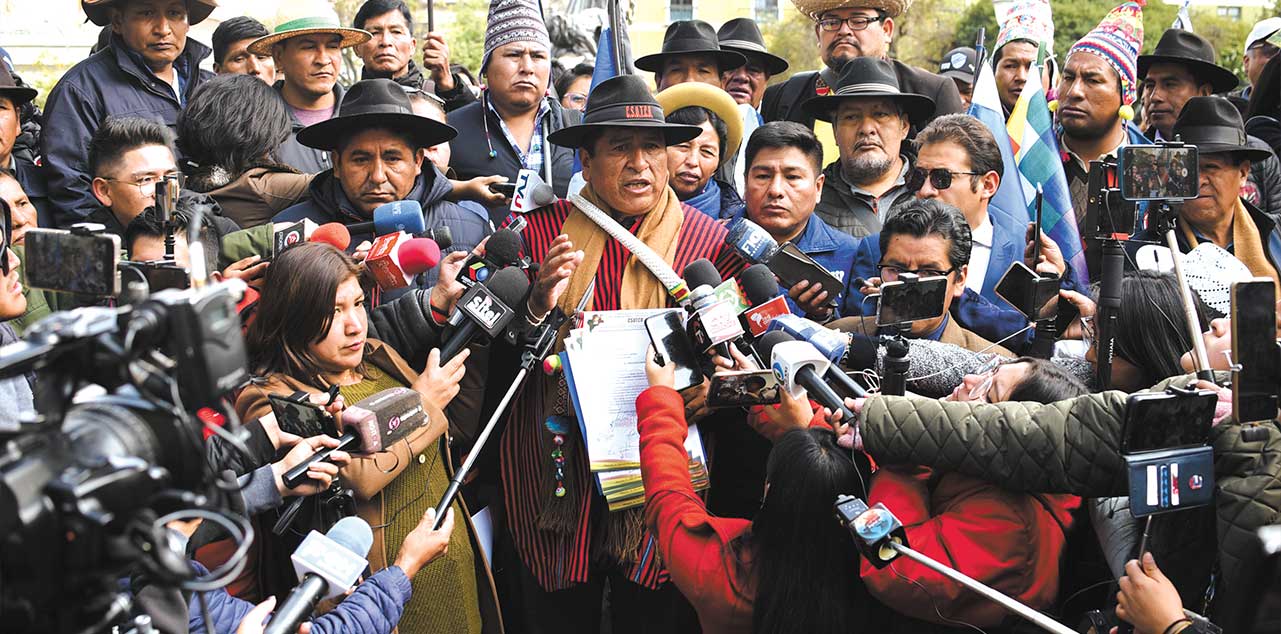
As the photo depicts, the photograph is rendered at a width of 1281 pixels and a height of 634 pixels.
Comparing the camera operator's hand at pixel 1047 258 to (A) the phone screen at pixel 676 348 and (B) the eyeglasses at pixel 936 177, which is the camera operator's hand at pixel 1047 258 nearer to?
(B) the eyeglasses at pixel 936 177

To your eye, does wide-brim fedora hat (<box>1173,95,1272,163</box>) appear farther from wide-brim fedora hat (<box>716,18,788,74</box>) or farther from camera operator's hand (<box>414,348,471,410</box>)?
camera operator's hand (<box>414,348,471,410</box>)

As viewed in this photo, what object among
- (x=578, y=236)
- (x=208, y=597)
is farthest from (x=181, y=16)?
(x=208, y=597)

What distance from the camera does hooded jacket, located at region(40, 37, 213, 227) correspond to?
5508 millimetres

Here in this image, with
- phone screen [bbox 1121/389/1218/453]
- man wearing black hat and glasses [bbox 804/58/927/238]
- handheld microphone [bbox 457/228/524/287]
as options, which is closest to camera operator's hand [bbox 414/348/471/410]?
handheld microphone [bbox 457/228/524/287]

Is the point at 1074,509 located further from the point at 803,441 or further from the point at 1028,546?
the point at 803,441

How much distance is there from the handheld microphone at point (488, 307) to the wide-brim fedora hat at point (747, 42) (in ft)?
11.7

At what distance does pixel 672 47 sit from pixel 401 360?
10.9 ft

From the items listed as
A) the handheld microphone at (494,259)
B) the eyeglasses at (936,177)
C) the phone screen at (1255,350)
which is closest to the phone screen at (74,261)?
the handheld microphone at (494,259)

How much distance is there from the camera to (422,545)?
339 centimetres

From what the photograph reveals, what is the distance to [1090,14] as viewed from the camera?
2930cm

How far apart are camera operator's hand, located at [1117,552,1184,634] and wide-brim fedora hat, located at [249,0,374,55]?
470 centimetres

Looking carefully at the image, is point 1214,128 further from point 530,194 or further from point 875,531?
point 875,531

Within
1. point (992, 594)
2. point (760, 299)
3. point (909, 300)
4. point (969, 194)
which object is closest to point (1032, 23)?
point (969, 194)

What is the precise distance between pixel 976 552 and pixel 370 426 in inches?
64.0
